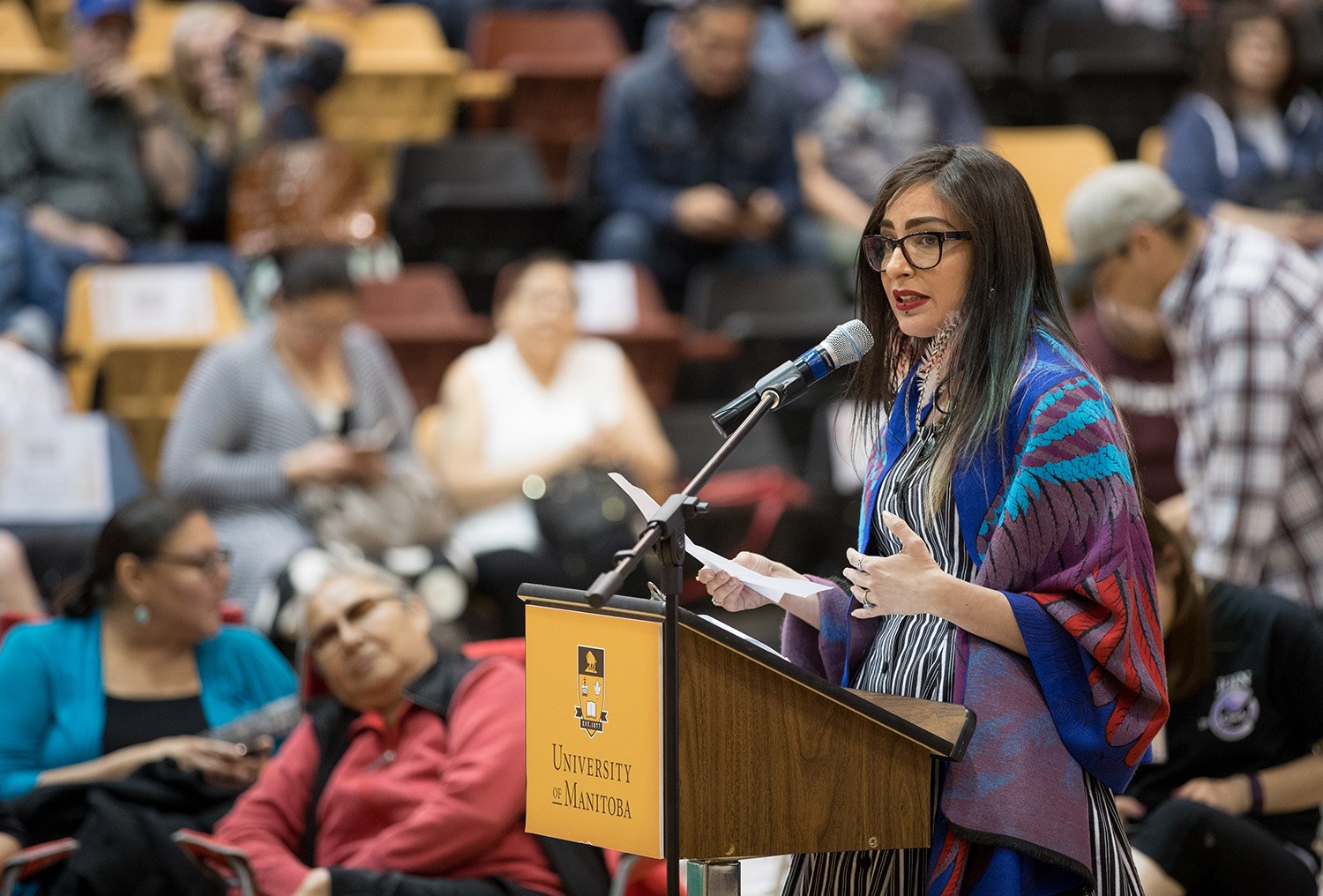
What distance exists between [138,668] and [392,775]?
0.76 m

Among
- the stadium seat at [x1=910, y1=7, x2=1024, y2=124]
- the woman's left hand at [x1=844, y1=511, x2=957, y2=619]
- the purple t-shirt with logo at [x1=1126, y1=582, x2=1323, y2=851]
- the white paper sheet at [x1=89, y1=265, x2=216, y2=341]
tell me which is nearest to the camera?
the woman's left hand at [x1=844, y1=511, x2=957, y2=619]

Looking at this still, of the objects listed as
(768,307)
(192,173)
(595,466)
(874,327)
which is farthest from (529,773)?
(192,173)

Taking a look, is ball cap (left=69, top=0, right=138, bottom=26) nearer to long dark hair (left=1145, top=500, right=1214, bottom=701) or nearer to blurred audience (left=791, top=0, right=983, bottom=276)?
blurred audience (left=791, top=0, right=983, bottom=276)

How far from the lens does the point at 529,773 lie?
196 cm

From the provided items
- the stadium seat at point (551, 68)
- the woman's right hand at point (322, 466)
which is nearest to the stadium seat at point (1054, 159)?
the stadium seat at point (551, 68)

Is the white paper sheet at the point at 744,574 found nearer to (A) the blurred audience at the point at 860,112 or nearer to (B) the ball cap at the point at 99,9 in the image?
(A) the blurred audience at the point at 860,112

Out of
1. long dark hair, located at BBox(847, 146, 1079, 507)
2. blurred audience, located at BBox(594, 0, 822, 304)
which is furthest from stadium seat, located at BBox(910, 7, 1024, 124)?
long dark hair, located at BBox(847, 146, 1079, 507)

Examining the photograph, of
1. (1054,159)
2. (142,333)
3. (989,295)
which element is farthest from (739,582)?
(1054,159)

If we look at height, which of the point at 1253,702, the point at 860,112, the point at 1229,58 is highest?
the point at 1229,58

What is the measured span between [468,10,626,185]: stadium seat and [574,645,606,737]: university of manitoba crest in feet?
17.1

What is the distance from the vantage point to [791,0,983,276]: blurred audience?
19.8ft

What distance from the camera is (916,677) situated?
191 centimetres

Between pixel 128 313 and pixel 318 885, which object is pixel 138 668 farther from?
pixel 128 313

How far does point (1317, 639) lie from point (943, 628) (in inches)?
47.9
